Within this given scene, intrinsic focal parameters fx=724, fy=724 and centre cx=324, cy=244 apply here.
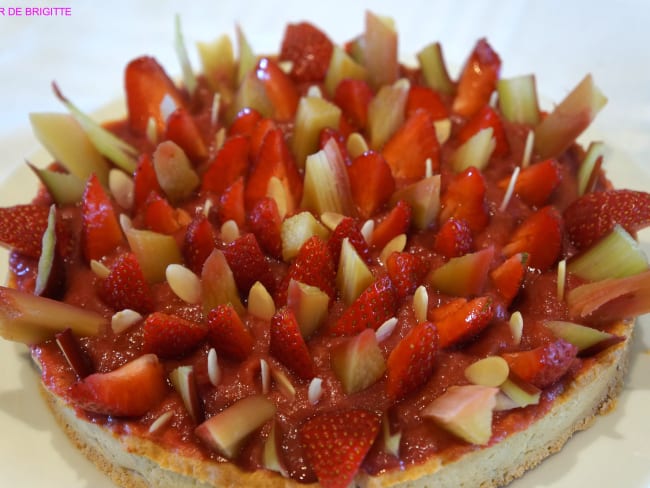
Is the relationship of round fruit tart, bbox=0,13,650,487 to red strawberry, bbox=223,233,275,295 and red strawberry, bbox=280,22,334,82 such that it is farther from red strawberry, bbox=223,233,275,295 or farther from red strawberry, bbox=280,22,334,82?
red strawberry, bbox=280,22,334,82

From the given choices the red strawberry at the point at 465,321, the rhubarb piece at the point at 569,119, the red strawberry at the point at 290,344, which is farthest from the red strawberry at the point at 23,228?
the rhubarb piece at the point at 569,119

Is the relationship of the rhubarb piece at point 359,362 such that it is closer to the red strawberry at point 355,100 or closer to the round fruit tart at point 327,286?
the round fruit tart at point 327,286

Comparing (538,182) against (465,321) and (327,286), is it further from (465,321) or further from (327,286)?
(327,286)

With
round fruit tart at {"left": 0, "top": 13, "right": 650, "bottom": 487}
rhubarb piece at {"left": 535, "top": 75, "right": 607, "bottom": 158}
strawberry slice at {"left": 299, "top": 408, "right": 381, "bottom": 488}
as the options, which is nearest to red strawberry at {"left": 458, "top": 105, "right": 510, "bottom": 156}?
round fruit tart at {"left": 0, "top": 13, "right": 650, "bottom": 487}

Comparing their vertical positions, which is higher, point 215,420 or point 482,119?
point 482,119

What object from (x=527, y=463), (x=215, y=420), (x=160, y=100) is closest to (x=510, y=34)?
(x=160, y=100)

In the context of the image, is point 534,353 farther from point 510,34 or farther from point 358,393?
point 510,34
